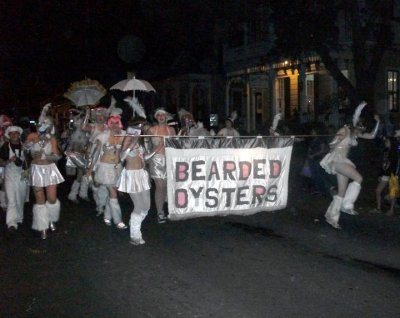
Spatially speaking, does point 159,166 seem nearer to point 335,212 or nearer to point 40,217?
point 40,217

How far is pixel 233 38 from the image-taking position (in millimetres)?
28703

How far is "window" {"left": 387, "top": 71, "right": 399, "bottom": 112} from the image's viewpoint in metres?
25.7

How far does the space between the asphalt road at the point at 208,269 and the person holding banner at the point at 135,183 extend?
0.31m

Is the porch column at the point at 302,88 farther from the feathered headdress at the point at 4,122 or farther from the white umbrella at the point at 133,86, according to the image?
the feathered headdress at the point at 4,122

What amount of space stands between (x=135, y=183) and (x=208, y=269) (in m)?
1.84

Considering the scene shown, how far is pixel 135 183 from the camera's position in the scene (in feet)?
28.5

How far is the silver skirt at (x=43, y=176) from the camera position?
9148mm

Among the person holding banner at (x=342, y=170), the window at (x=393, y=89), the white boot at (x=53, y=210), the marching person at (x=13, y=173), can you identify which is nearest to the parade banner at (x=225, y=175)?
the person holding banner at (x=342, y=170)

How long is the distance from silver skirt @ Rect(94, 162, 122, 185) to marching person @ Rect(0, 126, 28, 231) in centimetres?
112

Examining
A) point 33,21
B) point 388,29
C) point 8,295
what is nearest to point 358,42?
point 388,29

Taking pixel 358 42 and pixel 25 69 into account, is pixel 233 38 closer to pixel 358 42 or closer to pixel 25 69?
pixel 358 42

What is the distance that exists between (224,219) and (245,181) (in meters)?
0.77

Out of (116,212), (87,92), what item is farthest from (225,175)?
(87,92)

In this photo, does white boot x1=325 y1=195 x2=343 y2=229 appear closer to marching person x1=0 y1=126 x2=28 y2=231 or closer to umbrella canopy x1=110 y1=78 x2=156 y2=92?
marching person x1=0 y1=126 x2=28 y2=231
